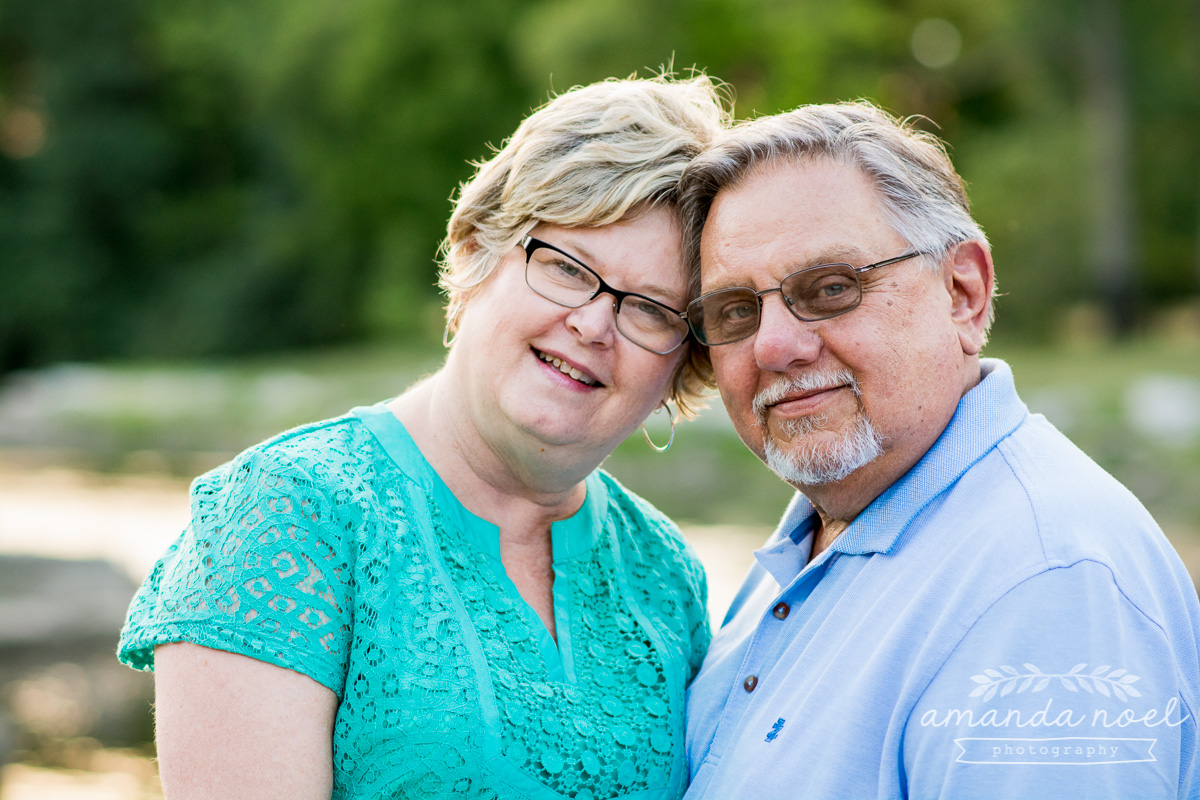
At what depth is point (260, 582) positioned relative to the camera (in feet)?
6.47

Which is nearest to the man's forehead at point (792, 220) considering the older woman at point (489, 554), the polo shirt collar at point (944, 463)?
the older woman at point (489, 554)

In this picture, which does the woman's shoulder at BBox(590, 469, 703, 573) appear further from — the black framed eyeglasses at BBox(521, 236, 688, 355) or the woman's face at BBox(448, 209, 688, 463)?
the black framed eyeglasses at BBox(521, 236, 688, 355)

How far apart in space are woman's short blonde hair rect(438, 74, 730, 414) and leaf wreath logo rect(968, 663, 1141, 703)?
3.35 ft

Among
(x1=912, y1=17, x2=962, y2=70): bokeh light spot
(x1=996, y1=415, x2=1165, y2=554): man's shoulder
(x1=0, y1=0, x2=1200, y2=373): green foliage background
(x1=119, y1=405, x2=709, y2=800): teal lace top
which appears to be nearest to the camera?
(x1=996, y1=415, x2=1165, y2=554): man's shoulder

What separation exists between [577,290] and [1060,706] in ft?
3.76

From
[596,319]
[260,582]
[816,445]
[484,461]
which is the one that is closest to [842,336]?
[816,445]

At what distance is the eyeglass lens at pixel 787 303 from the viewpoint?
Result: 227 centimetres

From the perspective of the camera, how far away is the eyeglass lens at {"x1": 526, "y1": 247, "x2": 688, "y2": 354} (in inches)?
92.7

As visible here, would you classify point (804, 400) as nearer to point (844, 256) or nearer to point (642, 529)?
point (844, 256)

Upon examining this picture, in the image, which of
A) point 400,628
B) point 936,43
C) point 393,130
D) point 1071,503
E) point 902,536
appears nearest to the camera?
point 1071,503

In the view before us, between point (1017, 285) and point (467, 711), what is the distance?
2244cm

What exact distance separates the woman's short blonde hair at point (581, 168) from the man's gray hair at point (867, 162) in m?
0.08

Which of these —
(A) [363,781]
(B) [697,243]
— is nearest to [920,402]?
(B) [697,243]

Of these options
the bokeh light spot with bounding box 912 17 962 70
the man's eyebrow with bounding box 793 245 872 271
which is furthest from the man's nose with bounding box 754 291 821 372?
the bokeh light spot with bounding box 912 17 962 70
